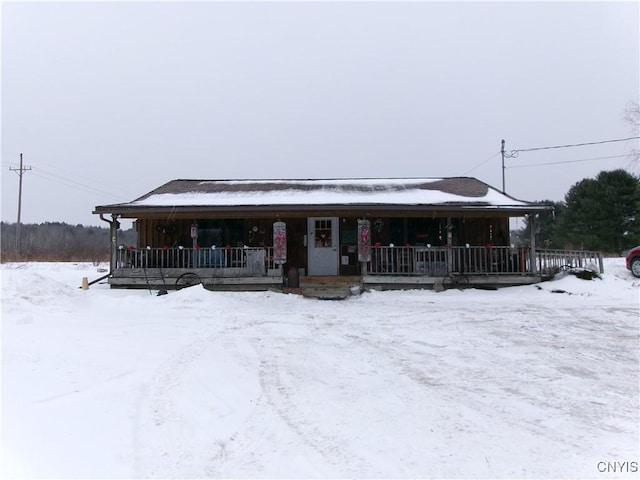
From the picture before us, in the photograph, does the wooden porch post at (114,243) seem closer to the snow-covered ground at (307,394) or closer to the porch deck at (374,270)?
the porch deck at (374,270)

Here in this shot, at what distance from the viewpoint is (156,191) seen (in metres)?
16.3

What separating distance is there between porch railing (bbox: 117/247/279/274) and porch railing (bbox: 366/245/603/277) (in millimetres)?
3328

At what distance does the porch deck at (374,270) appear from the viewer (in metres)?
12.8

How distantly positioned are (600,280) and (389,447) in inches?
480

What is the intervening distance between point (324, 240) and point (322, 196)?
1553 millimetres

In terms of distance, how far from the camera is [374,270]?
13.3 metres

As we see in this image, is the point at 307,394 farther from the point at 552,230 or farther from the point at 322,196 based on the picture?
the point at 552,230

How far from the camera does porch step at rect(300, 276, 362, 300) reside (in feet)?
39.9

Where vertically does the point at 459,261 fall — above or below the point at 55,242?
below

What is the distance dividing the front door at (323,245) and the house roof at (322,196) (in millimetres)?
972

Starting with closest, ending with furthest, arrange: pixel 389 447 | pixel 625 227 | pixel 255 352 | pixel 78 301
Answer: pixel 389 447, pixel 255 352, pixel 78 301, pixel 625 227

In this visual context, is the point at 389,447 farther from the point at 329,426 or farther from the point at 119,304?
the point at 119,304

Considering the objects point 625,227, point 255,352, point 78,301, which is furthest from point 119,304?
point 625,227
